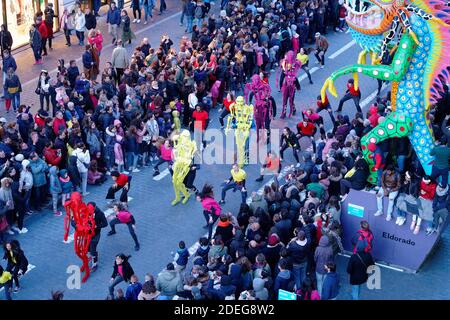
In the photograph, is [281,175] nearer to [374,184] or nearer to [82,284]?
[374,184]

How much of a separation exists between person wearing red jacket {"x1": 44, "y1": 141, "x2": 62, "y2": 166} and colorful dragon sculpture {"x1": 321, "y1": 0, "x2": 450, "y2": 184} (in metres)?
6.11

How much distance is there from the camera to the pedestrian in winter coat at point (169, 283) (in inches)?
658

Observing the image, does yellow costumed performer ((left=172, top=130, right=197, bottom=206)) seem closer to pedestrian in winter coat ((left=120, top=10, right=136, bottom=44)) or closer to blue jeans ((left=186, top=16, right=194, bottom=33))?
pedestrian in winter coat ((left=120, top=10, right=136, bottom=44))

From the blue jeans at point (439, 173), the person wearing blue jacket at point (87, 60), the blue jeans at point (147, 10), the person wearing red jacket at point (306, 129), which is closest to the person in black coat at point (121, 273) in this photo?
the blue jeans at point (439, 173)

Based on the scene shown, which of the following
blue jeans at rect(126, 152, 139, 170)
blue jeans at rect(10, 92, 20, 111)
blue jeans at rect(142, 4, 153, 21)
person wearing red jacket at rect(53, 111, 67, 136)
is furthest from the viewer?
blue jeans at rect(142, 4, 153, 21)

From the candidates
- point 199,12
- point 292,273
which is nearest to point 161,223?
point 292,273

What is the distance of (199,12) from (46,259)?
14411 millimetres

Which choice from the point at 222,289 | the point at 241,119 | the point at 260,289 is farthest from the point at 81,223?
the point at 241,119

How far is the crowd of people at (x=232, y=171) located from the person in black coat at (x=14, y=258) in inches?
1.8

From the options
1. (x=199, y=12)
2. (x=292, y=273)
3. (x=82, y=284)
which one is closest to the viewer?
(x=292, y=273)

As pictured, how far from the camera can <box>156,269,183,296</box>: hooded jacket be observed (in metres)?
16.7

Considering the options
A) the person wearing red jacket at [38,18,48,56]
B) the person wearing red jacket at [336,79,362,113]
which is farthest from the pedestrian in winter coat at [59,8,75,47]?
the person wearing red jacket at [336,79,362,113]

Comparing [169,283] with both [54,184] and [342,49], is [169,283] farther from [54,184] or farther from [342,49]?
[342,49]

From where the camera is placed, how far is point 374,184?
68.5 ft
